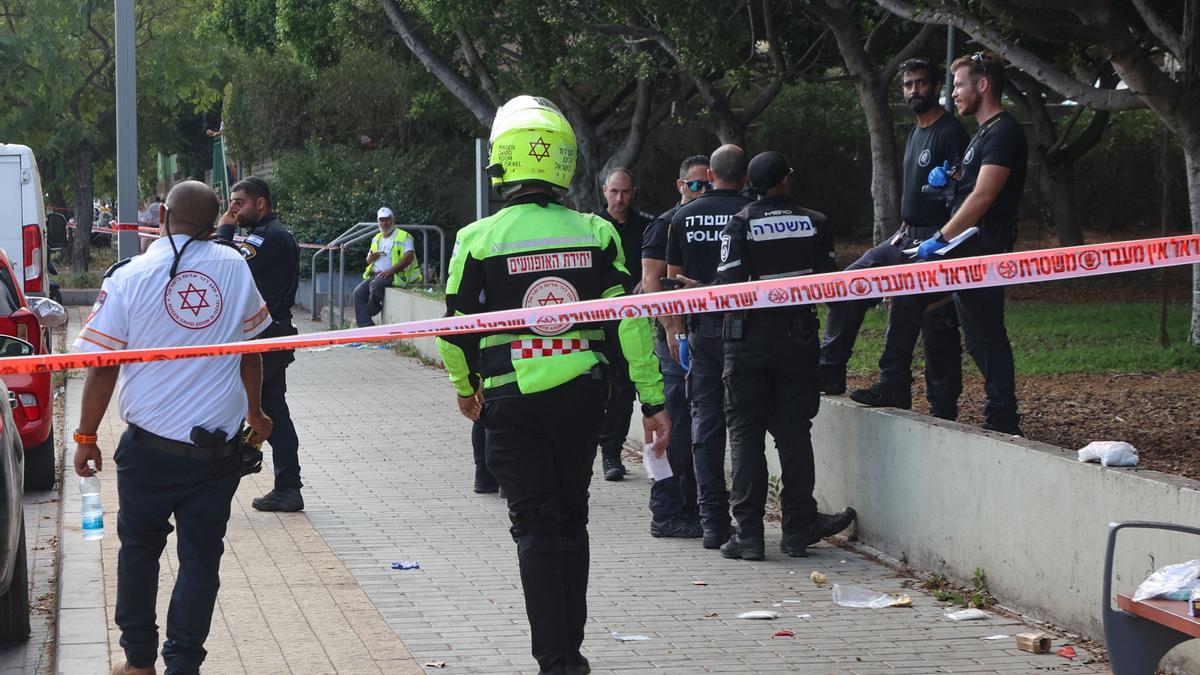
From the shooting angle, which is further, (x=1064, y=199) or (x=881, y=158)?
(x=1064, y=199)

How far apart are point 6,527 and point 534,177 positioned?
2210 mm

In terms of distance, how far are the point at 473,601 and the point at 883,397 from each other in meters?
2.51

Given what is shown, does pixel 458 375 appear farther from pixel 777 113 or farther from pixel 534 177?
pixel 777 113

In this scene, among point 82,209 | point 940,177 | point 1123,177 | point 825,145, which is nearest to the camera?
point 940,177

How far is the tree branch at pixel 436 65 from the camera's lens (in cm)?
2488

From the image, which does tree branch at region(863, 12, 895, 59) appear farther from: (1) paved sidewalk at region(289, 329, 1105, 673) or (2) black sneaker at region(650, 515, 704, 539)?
(2) black sneaker at region(650, 515, 704, 539)

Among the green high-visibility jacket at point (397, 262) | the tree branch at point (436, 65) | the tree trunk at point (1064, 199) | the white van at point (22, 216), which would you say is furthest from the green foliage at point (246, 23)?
the tree trunk at point (1064, 199)

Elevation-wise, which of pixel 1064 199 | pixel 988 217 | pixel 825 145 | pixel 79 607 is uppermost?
pixel 825 145

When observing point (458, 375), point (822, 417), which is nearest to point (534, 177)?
point (458, 375)

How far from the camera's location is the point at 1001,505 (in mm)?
6168

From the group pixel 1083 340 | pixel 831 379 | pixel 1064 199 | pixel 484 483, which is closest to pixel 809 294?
pixel 831 379

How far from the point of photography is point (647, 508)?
859cm

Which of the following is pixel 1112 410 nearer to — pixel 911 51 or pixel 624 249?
pixel 624 249

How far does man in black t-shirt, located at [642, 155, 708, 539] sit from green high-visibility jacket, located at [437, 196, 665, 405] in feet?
8.04
